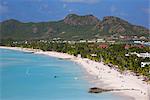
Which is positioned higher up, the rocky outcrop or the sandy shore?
the rocky outcrop

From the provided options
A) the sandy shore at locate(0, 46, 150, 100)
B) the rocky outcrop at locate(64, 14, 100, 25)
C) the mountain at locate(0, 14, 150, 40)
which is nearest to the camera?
the sandy shore at locate(0, 46, 150, 100)

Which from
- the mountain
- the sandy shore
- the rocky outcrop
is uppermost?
the rocky outcrop

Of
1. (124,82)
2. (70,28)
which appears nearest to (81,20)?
(70,28)

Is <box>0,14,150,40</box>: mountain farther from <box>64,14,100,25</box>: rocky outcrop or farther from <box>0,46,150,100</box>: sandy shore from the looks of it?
<box>0,46,150,100</box>: sandy shore

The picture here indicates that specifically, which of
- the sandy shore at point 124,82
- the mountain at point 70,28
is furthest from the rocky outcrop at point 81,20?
the sandy shore at point 124,82

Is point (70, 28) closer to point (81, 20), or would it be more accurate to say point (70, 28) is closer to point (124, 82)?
point (81, 20)

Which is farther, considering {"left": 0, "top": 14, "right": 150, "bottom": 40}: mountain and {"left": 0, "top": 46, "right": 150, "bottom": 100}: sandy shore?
{"left": 0, "top": 14, "right": 150, "bottom": 40}: mountain

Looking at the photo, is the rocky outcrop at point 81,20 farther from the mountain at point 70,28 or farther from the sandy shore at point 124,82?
the sandy shore at point 124,82

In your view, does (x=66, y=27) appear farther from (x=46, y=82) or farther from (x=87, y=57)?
(x=46, y=82)

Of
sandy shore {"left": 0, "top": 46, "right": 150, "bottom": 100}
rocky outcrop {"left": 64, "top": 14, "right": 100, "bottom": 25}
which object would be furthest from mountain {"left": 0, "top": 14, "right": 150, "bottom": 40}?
sandy shore {"left": 0, "top": 46, "right": 150, "bottom": 100}
